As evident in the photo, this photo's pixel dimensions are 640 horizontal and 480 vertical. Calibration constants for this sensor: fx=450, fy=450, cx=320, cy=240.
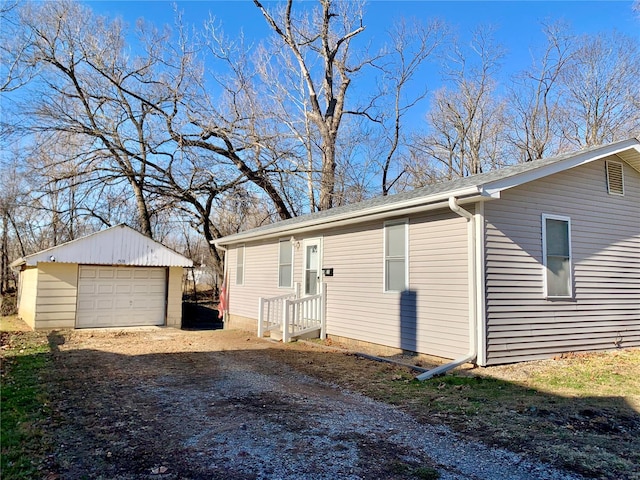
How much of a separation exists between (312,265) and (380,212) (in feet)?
10.4

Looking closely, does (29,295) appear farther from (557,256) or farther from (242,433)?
(557,256)

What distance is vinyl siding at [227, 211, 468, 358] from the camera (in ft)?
23.9

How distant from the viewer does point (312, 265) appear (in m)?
11.2

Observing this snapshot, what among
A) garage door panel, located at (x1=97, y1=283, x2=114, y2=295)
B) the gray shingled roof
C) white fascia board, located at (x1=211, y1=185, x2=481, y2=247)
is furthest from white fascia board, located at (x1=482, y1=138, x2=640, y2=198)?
garage door panel, located at (x1=97, y1=283, x2=114, y2=295)

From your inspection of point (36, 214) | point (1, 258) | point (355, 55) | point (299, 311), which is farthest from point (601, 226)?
point (1, 258)

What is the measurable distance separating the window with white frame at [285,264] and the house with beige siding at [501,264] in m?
1.85

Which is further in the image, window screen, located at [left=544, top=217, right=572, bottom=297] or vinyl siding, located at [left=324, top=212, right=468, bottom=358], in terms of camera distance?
window screen, located at [left=544, top=217, right=572, bottom=297]

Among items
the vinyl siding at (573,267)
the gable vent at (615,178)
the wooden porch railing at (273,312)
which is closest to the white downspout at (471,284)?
the vinyl siding at (573,267)

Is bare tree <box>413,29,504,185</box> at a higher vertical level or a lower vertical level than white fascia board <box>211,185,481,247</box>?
higher

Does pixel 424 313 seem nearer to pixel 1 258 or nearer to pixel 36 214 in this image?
pixel 36 214

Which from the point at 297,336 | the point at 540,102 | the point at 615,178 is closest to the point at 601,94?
the point at 540,102

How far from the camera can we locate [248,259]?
47.5 ft

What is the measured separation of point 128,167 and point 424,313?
51.3ft

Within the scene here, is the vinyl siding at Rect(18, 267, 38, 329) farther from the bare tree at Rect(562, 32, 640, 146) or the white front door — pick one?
the bare tree at Rect(562, 32, 640, 146)
